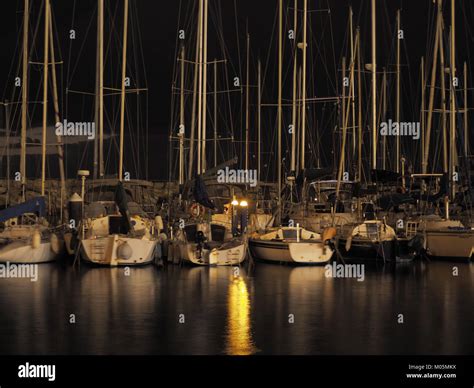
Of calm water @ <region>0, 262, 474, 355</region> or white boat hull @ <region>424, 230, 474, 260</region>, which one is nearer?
calm water @ <region>0, 262, 474, 355</region>

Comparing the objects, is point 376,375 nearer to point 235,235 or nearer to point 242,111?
point 235,235

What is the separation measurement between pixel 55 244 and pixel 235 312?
54.1 ft

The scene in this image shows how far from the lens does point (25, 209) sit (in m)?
37.3

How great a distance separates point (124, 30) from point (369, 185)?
519 inches

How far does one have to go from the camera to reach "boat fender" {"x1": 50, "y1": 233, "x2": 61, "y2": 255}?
38281mm

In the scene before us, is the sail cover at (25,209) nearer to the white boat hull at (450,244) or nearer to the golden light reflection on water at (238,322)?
the golden light reflection on water at (238,322)

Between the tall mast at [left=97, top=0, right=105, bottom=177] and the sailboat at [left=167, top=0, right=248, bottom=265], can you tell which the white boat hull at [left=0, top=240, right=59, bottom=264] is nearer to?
the tall mast at [left=97, top=0, right=105, bottom=177]

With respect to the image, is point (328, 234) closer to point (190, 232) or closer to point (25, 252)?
point (190, 232)

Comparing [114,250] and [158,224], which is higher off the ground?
[158,224]

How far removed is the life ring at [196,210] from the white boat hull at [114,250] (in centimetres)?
365

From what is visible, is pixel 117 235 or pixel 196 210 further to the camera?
pixel 196 210

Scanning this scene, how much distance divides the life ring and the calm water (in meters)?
4.63

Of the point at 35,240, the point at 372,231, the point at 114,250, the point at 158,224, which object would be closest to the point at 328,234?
the point at 372,231

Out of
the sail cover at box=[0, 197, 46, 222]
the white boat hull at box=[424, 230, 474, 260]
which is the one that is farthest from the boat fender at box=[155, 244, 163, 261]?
the white boat hull at box=[424, 230, 474, 260]
